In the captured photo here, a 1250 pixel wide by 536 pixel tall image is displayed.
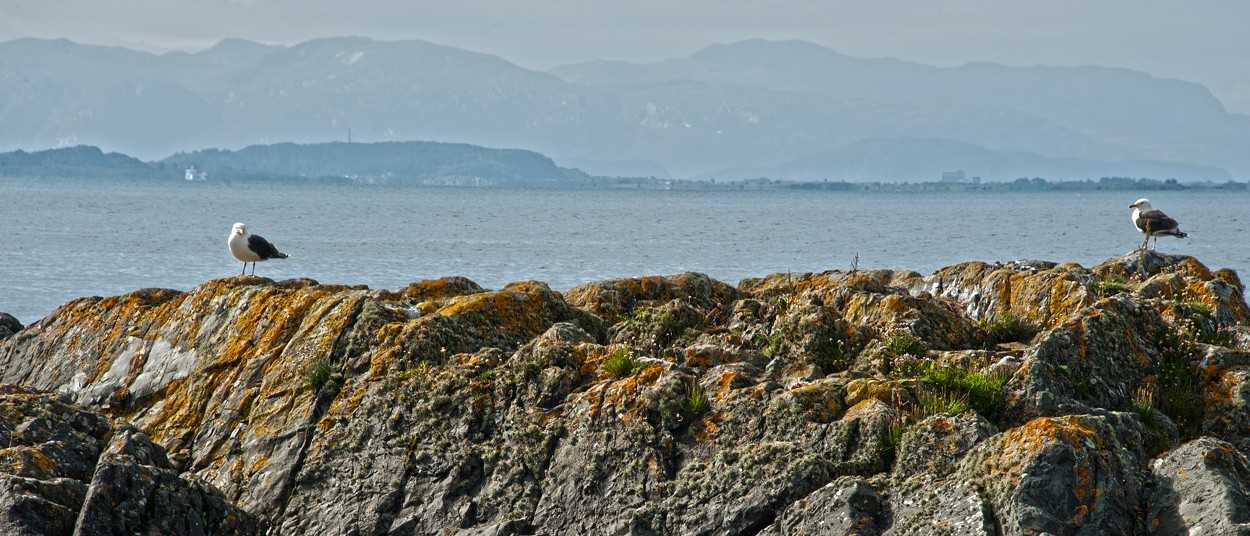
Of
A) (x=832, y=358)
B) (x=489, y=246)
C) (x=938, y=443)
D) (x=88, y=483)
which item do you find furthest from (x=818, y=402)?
(x=489, y=246)

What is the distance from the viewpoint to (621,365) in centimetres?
1091

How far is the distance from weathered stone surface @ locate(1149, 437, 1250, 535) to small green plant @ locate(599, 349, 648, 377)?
15.1ft

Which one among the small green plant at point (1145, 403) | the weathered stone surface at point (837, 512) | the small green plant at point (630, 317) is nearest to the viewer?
the weathered stone surface at point (837, 512)

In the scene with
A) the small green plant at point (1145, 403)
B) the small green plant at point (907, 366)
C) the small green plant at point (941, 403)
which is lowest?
the small green plant at point (1145, 403)

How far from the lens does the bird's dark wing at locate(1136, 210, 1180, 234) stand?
2148 cm

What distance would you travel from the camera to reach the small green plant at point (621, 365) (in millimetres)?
10859

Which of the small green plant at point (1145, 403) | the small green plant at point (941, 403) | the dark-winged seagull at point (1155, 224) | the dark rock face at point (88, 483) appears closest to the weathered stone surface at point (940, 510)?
the small green plant at point (941, 403)

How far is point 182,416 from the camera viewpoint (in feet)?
39.6

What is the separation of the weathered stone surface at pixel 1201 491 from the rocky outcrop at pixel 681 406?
27mm

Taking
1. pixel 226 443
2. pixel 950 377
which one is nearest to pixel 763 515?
pixel 950 377

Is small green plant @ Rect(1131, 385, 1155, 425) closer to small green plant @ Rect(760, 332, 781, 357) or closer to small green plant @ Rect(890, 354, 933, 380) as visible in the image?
small green plant @ Rect(890, 354, 933, 380)

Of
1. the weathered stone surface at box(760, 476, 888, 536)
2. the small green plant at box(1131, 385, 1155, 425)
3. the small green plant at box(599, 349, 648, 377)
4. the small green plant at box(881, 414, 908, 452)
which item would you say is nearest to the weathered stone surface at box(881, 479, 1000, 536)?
the weathered stone surface at box(760, 476, 888, 536)

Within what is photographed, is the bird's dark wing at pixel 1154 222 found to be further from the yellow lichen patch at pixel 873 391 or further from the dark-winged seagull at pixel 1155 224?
the yellow lichen patch at pixel 873 391

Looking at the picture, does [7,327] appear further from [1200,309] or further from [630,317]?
[1200,309]
